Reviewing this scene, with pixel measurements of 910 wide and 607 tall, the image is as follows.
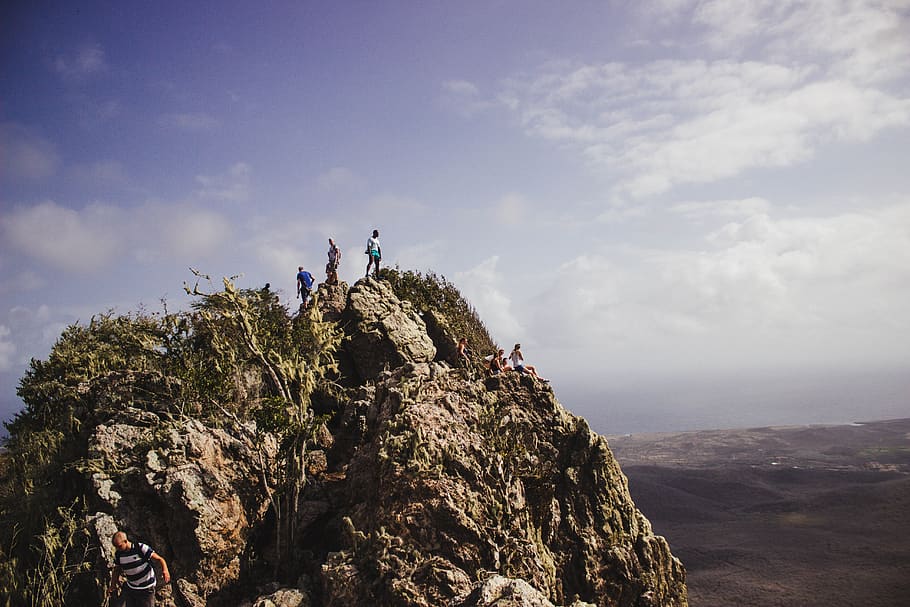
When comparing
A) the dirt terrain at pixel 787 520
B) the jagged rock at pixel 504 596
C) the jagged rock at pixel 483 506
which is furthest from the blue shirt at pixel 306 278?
the dirt terrain at pixel 787 520

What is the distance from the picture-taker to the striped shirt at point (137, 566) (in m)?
10.5

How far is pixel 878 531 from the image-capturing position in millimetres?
66250

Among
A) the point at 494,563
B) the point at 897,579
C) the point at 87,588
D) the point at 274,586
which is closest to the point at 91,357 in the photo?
the point at 87,588

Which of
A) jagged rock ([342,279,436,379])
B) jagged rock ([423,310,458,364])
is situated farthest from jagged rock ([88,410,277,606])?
jagged rock ([423,310,458,364])

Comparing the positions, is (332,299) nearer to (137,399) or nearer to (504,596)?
(137,399)

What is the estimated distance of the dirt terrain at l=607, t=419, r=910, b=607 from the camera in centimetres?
5241

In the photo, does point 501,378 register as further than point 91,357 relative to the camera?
No

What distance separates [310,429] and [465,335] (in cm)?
1512

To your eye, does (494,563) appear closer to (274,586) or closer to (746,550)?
(274,586)

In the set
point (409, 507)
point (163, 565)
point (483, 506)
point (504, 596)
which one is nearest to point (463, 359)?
point (483, 506)

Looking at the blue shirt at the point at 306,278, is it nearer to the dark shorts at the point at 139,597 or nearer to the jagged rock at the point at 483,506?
the jagged rock at the point at 483,506

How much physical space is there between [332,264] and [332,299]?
109 inches

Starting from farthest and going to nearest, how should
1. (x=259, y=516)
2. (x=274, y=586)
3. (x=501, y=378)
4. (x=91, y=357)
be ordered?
(x=91, y=357), (x=501, y=378), (x=259, y=516), (x=274, y=586)

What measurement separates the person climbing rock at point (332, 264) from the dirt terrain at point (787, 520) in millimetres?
51403
